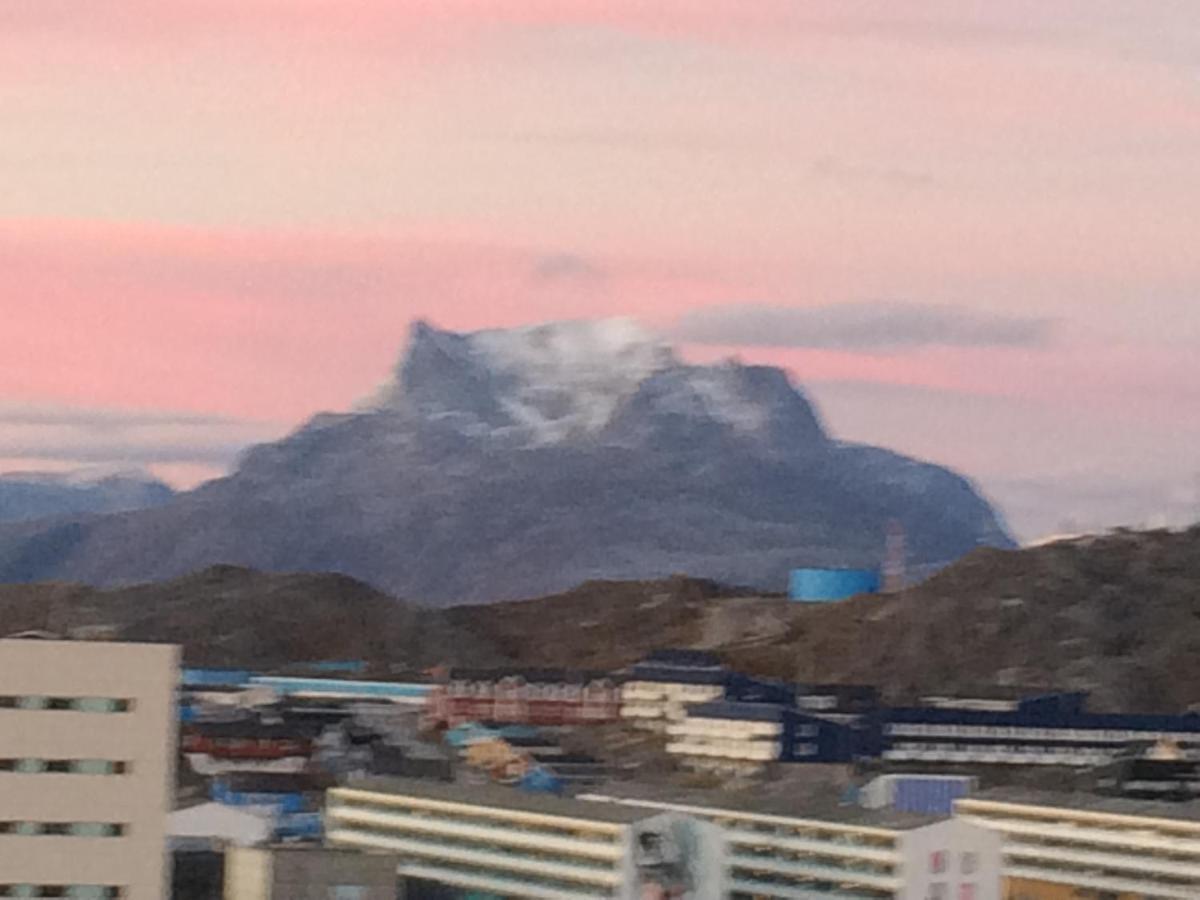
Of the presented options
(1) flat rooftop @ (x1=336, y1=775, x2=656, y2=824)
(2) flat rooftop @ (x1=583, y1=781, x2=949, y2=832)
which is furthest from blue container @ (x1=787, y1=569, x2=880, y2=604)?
(1) flat rooftop @ (x1=336, y1=775, x2=656, y2=824)

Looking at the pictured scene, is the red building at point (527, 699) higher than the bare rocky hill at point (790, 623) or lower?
lower

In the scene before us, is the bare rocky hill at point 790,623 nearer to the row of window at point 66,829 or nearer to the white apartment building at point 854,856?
the white apartment building at point 854,856

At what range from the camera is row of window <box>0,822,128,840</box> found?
3981 cm

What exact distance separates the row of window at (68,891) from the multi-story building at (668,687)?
6618 cm

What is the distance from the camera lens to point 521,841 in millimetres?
63750

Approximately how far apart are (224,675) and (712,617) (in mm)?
37847

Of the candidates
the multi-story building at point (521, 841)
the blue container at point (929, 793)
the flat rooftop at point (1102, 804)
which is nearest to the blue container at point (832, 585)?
the blue container at point (929, 793)

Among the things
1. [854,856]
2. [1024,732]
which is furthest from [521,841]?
[1024,732]

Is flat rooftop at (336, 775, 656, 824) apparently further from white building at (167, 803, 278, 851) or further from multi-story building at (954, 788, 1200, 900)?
multi-story building at (954, 788, 1200, 900)

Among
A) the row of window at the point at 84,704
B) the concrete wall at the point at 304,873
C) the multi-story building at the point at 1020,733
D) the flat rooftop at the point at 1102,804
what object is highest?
the multi-story building at the point at 1020,733

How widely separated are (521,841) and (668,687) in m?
46.9

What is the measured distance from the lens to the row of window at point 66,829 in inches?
1567

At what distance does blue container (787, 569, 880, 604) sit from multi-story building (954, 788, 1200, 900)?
7603 centimetres

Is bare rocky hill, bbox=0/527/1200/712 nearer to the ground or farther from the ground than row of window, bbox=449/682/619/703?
farther from the ground
